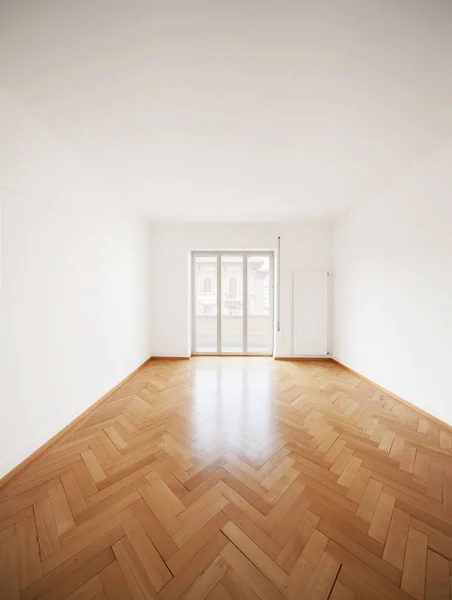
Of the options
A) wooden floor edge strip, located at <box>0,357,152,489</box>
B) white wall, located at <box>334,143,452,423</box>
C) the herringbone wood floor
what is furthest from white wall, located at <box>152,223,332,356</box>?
the herringbone wood floor

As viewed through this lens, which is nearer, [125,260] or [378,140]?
[378,140]

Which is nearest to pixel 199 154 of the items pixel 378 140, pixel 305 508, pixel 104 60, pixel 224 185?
pixel 224 185

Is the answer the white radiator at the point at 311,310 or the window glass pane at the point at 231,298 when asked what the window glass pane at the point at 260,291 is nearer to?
the window glass pane at the point at 231,298

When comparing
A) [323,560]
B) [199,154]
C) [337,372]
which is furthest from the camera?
[337,372]

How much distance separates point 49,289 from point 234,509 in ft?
7.42

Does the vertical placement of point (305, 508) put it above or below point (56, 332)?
below

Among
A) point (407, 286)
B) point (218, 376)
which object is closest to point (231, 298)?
point (218, 376)

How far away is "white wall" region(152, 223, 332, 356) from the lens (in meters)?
4.88

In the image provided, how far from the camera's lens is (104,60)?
152 centimetres

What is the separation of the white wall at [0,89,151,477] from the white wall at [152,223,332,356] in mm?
1513

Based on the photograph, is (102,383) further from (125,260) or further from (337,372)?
(337,372)

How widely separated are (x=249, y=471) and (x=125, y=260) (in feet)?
10.6

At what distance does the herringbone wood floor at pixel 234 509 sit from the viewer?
43.9 inches

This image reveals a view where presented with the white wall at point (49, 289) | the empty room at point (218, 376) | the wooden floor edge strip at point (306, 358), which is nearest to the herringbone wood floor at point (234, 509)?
the empty room at point (218, 376)
